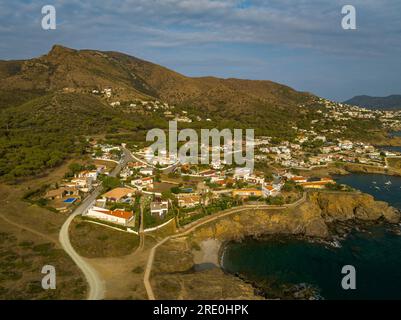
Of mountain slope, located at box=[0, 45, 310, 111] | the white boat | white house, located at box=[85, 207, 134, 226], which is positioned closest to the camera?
white house, located at box=[85, 207, 134, 226]

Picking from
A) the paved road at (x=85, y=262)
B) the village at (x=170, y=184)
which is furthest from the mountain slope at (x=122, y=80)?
the paved road at (x=85, y=262)

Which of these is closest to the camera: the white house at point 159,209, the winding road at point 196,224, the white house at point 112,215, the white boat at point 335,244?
the winding road at point 196,224

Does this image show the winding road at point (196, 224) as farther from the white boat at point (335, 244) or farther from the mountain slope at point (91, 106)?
the mountain slope at point (91, 106)

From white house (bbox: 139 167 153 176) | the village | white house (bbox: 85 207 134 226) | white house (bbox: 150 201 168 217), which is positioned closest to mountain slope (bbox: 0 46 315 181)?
the village

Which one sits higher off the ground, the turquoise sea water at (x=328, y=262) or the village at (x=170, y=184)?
the village at (x=170, y=184)

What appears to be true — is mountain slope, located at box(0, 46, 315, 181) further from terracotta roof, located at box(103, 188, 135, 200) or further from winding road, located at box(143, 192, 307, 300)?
winding road, located at box(143, 192, 307, 300)
